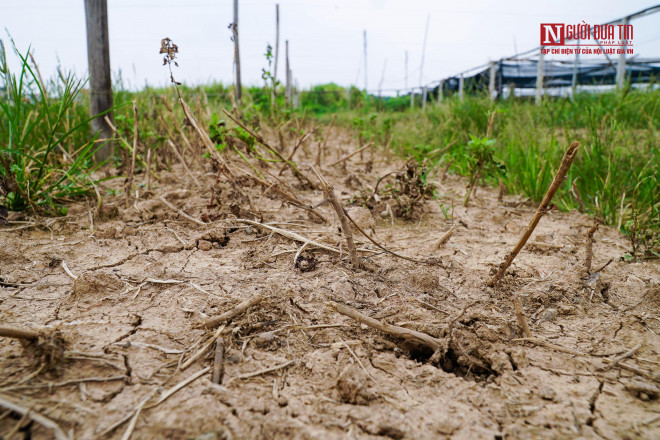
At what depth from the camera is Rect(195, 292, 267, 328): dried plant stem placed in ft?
3.95

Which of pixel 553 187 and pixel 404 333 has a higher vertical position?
pixel 553 187

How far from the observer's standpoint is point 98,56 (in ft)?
10.2

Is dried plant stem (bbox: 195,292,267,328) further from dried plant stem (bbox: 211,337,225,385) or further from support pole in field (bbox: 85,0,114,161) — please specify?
support pole in field (bbox: 85,0,114,161)

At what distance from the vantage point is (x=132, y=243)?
6.28 feet

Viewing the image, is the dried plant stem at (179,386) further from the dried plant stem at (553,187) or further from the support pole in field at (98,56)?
the support pole in field at (98,56)

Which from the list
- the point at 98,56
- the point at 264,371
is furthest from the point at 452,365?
the point at 98,56

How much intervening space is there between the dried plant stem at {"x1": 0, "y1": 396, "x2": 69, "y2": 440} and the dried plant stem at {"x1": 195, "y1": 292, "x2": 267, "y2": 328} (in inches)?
17.5

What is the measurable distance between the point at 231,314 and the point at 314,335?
0.88 feet

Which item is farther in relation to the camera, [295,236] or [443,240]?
[443,240]

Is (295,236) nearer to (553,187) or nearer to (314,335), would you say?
(314,335)

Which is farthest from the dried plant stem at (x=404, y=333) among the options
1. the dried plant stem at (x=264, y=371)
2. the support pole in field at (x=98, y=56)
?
the support pole in field at (x=98, y=56)

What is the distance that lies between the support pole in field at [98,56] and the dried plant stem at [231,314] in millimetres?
2404

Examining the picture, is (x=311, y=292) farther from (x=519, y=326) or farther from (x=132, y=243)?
(x=132, y=243)

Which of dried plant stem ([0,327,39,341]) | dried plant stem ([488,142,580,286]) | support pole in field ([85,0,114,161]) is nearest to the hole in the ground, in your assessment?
dried plant stem ([488,142,580,286])
